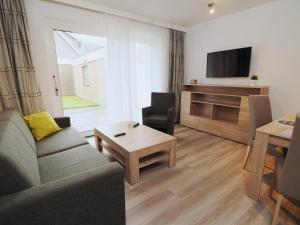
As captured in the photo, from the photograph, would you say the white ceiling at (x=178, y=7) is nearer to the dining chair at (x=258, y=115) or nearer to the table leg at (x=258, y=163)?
the dining chair at (x=258, y=115)

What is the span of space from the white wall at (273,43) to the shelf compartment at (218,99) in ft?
1.09

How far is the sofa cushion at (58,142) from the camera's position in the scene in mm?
1754

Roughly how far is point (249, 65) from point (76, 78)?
14.2 feet

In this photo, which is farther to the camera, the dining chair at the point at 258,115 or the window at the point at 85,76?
the window at the point at 85,76

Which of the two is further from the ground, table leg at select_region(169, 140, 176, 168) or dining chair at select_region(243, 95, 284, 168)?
dining chair at select_region(243, 95, 284, 168)

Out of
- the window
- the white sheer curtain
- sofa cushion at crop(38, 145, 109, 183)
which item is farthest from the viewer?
the window

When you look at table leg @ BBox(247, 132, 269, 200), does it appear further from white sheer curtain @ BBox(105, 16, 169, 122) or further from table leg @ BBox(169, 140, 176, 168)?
white sheer curtain @ BBox(105, 16, 169, 122)

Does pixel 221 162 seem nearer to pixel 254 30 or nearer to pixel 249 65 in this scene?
pixel 249 65

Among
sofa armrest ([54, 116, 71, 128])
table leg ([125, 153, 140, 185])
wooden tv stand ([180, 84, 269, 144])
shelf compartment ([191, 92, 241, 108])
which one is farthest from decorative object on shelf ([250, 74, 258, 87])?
sofa armrest ([54, 116, 71, 128])

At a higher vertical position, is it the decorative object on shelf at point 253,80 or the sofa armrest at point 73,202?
the decorative object on shelf at point 253,80

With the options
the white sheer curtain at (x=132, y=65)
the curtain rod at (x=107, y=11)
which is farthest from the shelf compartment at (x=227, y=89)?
the curtain rod at (x=107, y=11)

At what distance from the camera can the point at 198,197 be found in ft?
5.49

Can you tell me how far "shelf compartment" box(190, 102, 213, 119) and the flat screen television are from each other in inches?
29.2

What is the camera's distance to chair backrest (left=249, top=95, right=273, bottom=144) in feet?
6.43
